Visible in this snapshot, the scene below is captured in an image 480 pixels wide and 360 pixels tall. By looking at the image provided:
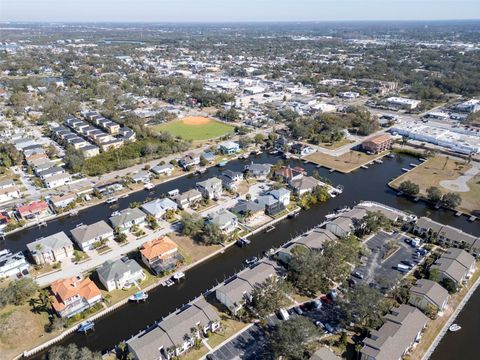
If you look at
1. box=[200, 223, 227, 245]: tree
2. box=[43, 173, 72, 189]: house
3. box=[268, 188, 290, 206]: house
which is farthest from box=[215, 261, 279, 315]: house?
box=[43, 173, 72, 189]: house

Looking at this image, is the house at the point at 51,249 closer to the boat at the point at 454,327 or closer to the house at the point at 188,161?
the house at the point at 188,161

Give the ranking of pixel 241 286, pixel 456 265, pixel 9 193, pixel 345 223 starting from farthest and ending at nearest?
pixel 9 193, pixel 345 223, pixel 456 265, pixel 241 286

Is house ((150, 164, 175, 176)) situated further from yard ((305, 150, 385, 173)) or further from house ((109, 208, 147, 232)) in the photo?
yard ((305, 150, 385, 173))

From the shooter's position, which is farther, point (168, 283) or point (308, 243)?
point (308, 243)

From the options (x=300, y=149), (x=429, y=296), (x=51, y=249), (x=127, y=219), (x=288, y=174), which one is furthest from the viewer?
(x=300, y=149)

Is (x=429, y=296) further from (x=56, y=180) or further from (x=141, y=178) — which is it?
(x=56, y=180)

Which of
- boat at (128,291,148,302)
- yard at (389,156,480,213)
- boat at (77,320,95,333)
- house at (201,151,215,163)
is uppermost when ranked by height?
house at (201,151,215,163)

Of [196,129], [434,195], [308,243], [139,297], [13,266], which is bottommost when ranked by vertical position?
[139,297]

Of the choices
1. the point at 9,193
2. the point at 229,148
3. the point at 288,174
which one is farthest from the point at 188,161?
the point at 9,193
